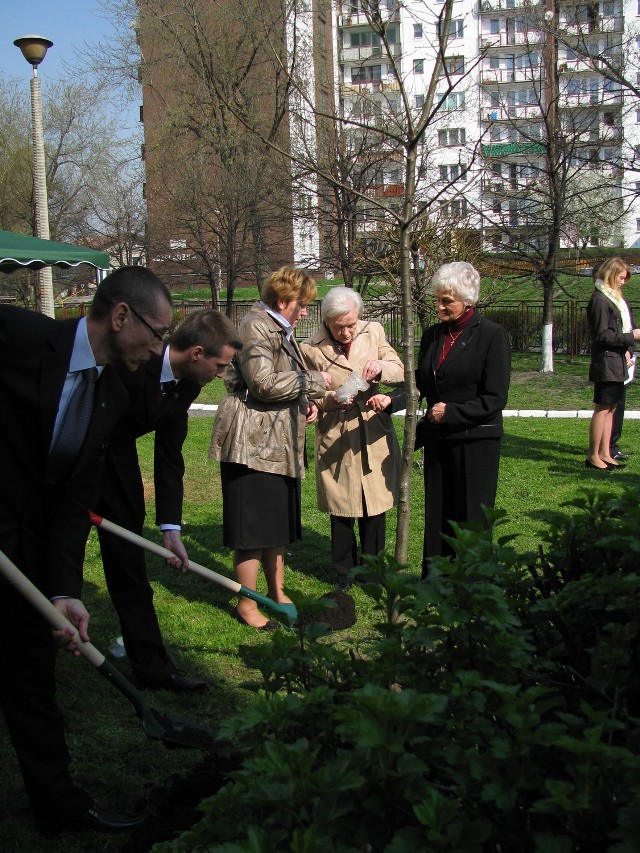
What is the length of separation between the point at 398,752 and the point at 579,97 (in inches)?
738

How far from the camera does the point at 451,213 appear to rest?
572 inches

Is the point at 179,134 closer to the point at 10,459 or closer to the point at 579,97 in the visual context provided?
the point at 579,97

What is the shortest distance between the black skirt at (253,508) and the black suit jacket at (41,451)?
2.02 metres

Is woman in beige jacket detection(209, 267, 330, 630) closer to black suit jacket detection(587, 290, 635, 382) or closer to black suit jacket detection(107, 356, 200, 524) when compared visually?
black suit jacket detection(107, 356, 200, 524)

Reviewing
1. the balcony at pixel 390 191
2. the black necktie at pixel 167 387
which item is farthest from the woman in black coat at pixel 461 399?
the balcony at pixel 390 191

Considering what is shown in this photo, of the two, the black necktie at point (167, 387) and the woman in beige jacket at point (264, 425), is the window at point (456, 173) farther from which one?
the black necktie at point (167, 387)

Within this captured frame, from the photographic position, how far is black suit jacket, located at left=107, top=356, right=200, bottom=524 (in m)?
3.84

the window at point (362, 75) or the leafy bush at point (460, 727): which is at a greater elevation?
the window at point (362, 75)

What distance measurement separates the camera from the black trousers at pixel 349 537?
5.63 meters

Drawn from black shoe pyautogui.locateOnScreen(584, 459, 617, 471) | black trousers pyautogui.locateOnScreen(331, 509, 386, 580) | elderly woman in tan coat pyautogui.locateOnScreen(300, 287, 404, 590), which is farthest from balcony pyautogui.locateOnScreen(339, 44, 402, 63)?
black shoe pyautogui.locateOnScreen(584, 459, 617, 471)

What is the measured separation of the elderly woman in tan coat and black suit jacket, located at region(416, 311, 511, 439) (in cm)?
48

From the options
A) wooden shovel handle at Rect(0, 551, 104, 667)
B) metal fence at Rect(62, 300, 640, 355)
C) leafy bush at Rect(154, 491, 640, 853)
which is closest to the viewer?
leafy bush at Rect(154, 491, 640, 853)

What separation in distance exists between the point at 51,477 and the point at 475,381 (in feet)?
9.30

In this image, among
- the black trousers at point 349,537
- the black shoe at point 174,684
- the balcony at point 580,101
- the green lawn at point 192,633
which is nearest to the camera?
the green lawn at point 192,633
